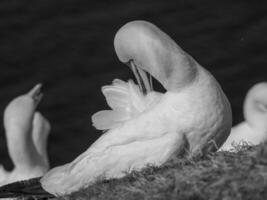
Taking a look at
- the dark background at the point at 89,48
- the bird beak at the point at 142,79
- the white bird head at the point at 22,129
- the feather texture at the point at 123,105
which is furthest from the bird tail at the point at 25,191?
the dark background at the point at 89,48

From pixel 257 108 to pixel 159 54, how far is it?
5.59 meters

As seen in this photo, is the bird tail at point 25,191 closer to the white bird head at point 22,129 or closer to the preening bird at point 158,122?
the preening bird at point 158,122

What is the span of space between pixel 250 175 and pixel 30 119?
23.8ft

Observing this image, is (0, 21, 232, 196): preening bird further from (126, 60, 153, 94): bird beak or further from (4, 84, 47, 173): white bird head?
(4, 84, 47, 173): white bird head

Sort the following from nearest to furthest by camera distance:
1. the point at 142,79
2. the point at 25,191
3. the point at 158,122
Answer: the point at 158,122 < the point at 25,191 < the point at 142,79

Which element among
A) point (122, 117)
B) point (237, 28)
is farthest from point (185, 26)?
point (122, 117)

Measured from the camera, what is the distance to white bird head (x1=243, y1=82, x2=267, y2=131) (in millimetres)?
13562

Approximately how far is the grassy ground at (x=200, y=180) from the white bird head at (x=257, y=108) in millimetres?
6018

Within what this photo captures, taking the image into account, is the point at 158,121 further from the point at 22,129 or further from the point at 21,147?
the point at 21,147

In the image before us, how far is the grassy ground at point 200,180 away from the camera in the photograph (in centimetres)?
647

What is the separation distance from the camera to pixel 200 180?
22.3 ft

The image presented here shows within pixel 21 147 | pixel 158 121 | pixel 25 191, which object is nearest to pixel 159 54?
pixel 158 121

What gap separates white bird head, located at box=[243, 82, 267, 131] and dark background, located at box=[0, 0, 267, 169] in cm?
200

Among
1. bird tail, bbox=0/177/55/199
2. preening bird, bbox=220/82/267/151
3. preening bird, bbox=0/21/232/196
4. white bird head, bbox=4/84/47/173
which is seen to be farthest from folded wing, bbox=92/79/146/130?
white bird head, bbox=4/84/47/173
